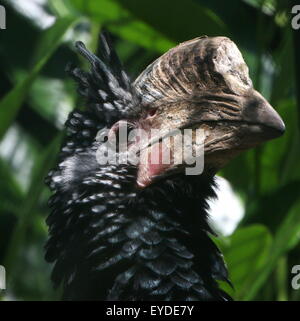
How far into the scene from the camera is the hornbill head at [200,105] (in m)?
1.17

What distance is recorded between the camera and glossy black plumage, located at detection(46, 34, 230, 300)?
4.00 ft

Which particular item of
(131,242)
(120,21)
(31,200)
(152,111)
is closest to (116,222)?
(131,242)

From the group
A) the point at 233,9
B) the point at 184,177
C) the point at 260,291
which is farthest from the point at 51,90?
the point at 184,177

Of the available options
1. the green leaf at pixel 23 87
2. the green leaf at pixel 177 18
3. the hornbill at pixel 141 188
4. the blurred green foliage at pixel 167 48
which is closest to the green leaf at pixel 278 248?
the blurred green foliage at pixel 167 48

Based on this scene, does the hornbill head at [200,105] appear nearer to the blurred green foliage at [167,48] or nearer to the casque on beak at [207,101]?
the casque on beak at [207,101]

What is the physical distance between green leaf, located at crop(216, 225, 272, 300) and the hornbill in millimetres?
195

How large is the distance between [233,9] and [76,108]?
90cm

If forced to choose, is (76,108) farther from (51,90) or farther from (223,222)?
(51,90)

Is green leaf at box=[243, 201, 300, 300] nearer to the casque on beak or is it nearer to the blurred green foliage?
the blurred green foliage

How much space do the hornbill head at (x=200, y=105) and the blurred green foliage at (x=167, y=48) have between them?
206 mm

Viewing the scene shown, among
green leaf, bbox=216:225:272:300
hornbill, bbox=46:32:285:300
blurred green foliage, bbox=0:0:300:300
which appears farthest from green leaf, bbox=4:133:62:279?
green leaf, bbox=216:225:272:300

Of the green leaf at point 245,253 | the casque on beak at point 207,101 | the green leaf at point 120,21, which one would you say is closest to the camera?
the casque on beak at point 207,101

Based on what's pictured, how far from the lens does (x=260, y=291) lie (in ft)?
5.73

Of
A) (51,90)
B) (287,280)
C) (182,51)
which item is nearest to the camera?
(182,51)
